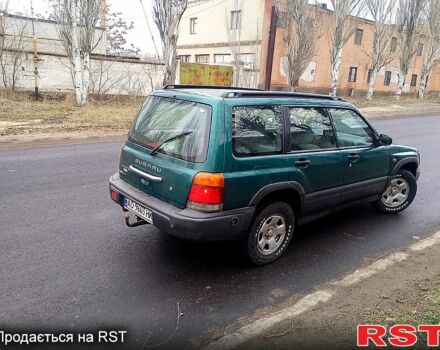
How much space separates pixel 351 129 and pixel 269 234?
1.80m

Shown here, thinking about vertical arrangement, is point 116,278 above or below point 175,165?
below

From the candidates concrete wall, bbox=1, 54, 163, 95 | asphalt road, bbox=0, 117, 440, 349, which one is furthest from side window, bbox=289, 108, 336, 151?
concrete wall, bbox=1, 54, 163, 95

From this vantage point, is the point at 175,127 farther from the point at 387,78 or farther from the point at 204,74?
the point at 387,78

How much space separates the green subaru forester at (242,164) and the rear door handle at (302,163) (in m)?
0.01

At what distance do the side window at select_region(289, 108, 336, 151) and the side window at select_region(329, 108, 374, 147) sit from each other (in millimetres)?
158

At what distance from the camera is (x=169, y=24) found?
15094 millimetres

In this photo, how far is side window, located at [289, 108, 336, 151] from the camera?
3943 mm

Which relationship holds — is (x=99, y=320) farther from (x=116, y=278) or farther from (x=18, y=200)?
(x=18, y=200)

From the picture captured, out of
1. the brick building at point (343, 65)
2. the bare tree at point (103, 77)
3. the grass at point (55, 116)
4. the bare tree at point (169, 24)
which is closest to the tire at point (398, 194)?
the grass at point (55, 116)

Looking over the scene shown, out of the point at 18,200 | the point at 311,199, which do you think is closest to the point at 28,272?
the point at 18,200

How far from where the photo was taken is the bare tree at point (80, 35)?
49.0 ft

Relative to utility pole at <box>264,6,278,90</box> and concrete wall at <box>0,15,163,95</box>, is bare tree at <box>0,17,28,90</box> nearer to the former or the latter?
concrete wall at <box>0,15,163,95</box>

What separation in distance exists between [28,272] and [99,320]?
105 centimetres

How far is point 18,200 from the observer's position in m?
5.30
